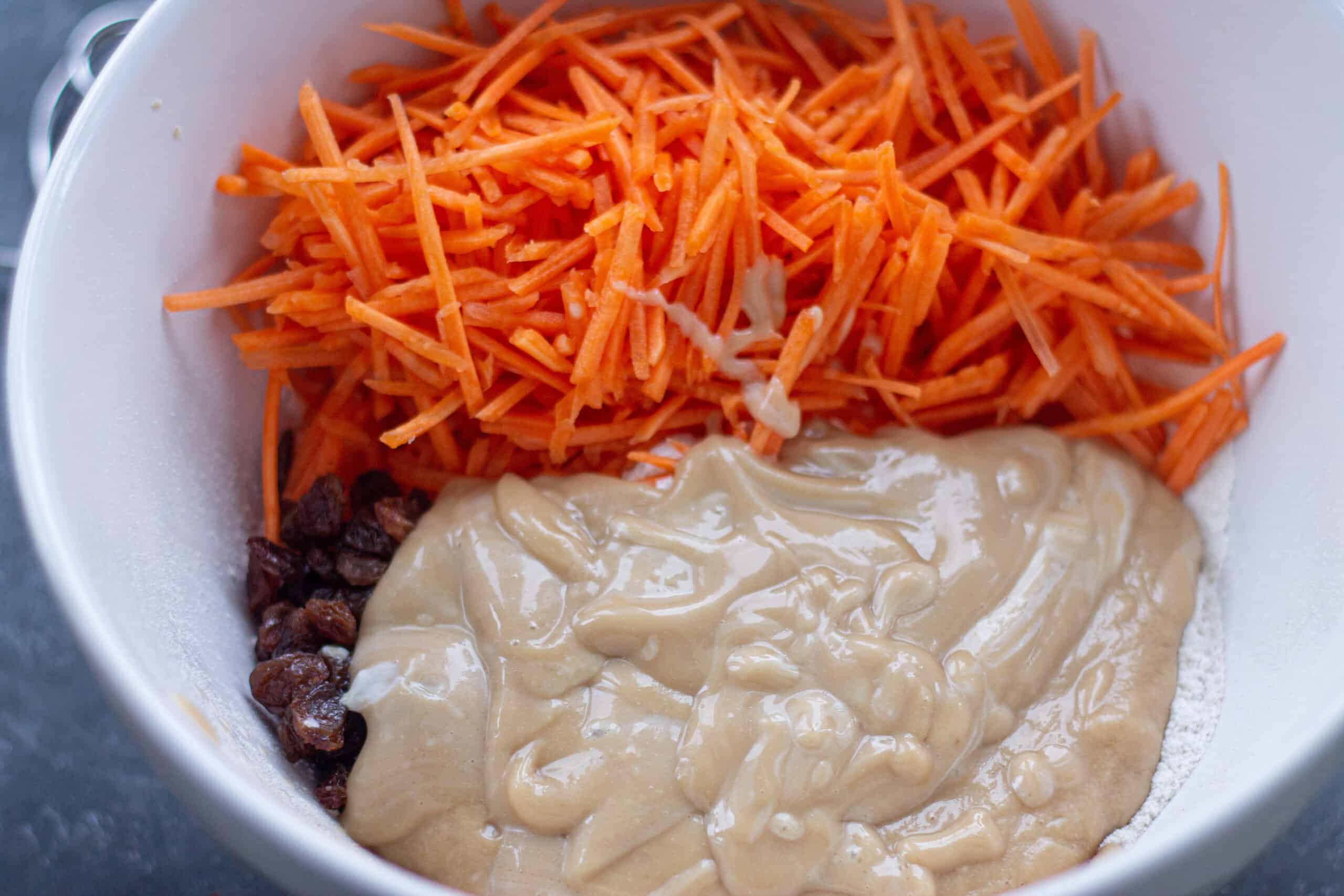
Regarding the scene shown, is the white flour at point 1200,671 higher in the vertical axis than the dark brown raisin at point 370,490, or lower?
higher

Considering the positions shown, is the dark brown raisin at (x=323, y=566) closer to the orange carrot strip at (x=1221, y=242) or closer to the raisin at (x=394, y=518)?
the raisin at (x=394, y=518)

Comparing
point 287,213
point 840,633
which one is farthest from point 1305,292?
point 287,213

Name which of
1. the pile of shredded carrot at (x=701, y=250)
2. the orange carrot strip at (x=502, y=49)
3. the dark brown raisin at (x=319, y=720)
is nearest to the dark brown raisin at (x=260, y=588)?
the pile of shredded carrot at (x=701, y=250)

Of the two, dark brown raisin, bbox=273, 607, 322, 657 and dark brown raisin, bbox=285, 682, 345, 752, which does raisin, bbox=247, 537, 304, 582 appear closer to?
dark brown raisin, bbox=273, 607, 322, 657

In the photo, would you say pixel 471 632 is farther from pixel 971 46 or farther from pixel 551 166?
pixel 971 46

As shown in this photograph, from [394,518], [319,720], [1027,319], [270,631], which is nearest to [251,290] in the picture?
[394,518]
